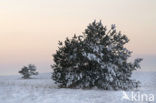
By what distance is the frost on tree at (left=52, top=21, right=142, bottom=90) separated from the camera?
18.1m

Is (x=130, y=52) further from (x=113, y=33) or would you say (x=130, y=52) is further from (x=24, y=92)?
(x=24, y=92)

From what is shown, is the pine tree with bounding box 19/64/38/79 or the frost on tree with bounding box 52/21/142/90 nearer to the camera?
the frost on tree with bounding box 52/21/142/90

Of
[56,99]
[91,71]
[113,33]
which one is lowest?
[56,99]

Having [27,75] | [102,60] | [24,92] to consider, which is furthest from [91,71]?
[27,75]

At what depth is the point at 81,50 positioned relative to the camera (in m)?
18.6

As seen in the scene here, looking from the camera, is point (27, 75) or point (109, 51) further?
point (27, 75)

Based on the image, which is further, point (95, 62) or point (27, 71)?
point (27, 71)

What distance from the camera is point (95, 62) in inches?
733

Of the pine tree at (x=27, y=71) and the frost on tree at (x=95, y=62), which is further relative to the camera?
the pine tree at (x=27, y=71)

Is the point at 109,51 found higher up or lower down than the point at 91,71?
higher up

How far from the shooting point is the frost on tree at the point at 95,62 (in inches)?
714

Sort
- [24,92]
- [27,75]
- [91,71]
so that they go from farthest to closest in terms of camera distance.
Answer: [27,75]
[91,71]
[24,92]

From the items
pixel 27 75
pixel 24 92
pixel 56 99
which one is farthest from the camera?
pixel 27 75

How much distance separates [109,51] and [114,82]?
275 cm
